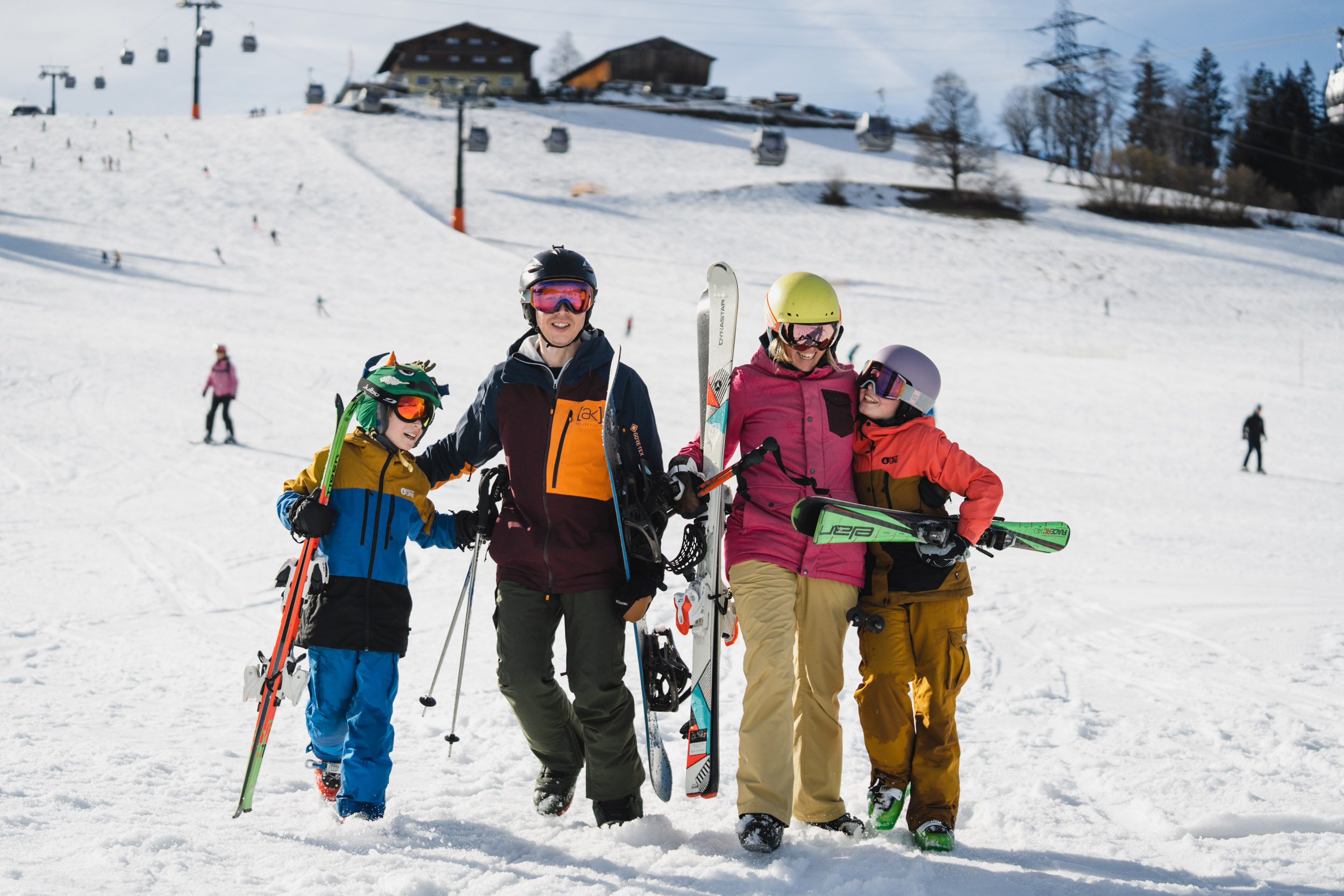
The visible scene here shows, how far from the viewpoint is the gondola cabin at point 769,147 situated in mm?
36656

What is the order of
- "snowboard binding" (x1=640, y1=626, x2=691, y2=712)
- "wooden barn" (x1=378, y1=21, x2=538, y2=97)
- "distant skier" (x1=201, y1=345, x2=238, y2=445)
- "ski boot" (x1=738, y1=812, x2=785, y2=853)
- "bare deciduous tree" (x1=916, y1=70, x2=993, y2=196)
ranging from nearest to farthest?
"ski boot" (x1=738, y1=812, x2=785, y2=853)
"snowboard binding" (x1=640, y1=626, x2=691, y2=712)
"distant skier" (x1=201, y1=345, x2=238, y2=445)
"bare deciduous tree" (x1=916, y1=70, x2=993, y2=196)
"wooden barn" (x1=378, y1=21, x2=538, y2=97)

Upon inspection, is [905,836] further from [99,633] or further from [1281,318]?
[1281,318]

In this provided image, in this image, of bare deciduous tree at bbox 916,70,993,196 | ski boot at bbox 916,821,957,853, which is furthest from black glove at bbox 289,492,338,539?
bare deciduous tree at bbox 916,70,993,196

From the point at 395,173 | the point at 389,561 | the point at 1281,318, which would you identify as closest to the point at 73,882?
the point at 389,561

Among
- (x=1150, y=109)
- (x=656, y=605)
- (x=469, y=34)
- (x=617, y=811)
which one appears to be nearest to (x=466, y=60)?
(x=469, y=34)

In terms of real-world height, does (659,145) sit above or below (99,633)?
above

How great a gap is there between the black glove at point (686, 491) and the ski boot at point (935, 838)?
127 cm

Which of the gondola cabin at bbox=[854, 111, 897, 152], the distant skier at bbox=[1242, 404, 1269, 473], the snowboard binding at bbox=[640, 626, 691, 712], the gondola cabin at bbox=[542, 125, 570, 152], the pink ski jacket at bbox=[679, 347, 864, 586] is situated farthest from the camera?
the gondola cabin at bbox=[542, 125, 570, 152]

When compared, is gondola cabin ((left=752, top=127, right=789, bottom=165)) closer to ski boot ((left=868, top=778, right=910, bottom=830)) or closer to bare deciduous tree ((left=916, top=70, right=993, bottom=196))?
bare deciduous tree ((left=916, top=70, right=993, bottom=196))

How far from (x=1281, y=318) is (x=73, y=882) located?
38.2m

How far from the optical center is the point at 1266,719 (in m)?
4.79

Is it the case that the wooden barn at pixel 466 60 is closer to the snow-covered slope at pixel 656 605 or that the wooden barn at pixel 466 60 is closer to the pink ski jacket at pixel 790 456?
the snow-covered slope at pixel 656 605

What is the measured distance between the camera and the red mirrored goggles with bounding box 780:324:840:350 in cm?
356

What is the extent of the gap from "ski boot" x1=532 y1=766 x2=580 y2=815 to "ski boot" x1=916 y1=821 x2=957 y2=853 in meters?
1.21
